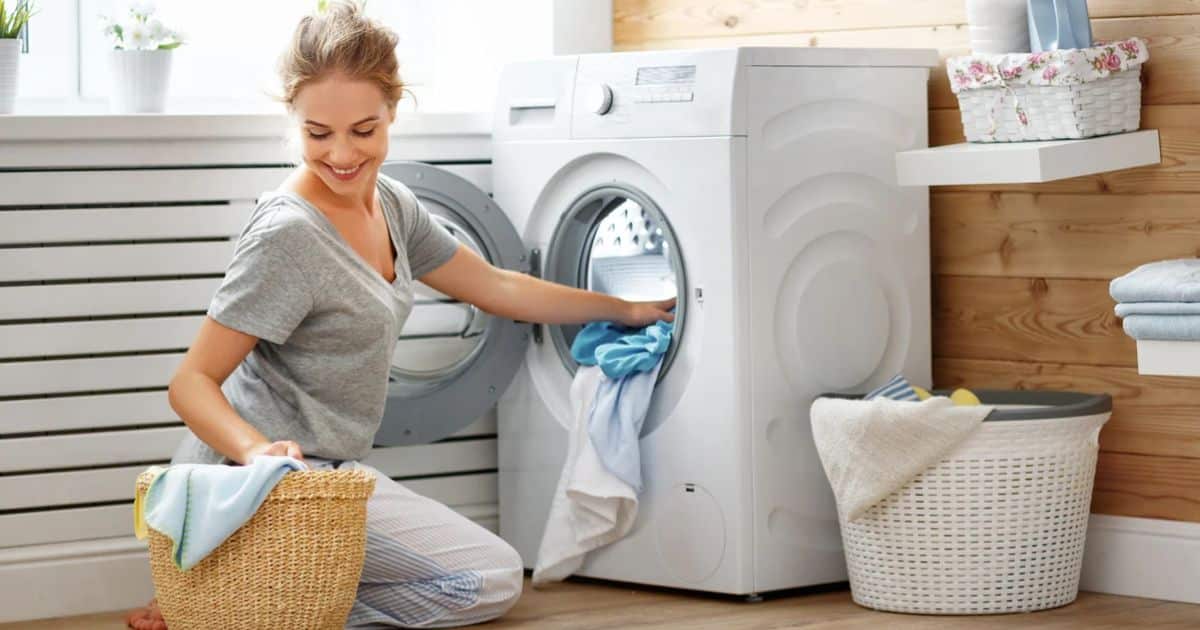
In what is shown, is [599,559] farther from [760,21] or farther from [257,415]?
[760,21]

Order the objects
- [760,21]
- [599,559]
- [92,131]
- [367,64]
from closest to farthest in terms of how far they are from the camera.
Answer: [367,64], [92,131], [599,559], [760,21]

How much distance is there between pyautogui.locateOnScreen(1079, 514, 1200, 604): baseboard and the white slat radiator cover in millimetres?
1536

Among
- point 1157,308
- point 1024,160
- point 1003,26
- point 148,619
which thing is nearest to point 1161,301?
point 1157,308

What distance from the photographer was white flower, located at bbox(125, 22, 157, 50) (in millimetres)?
2979

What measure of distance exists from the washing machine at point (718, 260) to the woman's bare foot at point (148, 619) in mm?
517

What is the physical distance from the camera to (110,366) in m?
2.83

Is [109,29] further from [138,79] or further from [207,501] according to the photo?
[207,501]

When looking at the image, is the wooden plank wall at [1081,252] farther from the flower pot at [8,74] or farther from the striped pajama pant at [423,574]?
the flower pot at [8,74]

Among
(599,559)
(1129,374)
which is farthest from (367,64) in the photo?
(1129,374)

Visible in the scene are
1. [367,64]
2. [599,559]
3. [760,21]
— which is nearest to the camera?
[367,64]

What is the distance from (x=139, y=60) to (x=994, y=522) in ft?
5.32

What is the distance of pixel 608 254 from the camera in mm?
3037

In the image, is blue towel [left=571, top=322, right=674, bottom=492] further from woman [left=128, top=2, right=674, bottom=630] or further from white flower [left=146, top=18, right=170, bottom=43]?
white flower [left=146, top=18, right=170, bottom=43]

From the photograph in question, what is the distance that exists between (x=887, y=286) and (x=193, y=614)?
4.22ft
